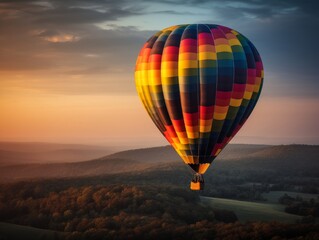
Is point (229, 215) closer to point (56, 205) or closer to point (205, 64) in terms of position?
point (56, 205)

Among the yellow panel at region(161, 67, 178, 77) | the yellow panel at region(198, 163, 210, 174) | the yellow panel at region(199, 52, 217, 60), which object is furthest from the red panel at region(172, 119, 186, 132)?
the yellow panel at region(199, 52, 217, 60)

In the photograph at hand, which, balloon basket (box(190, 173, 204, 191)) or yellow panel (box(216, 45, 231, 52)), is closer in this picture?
balloon basket (box(190, 173, 204, 191))

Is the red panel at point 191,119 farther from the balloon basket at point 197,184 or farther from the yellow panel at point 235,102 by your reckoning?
the balloon basket at point 197,184

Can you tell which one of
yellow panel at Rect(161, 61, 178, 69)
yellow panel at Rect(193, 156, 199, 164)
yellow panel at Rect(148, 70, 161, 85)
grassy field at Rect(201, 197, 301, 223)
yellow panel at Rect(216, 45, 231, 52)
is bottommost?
grassy field at Rect(201, 197, 301, 223)

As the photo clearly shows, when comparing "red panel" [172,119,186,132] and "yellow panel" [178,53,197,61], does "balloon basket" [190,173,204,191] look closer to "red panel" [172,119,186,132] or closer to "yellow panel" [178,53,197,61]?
"red panel" [172,119,186,132]

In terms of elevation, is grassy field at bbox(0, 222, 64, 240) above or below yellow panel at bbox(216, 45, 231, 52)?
below
